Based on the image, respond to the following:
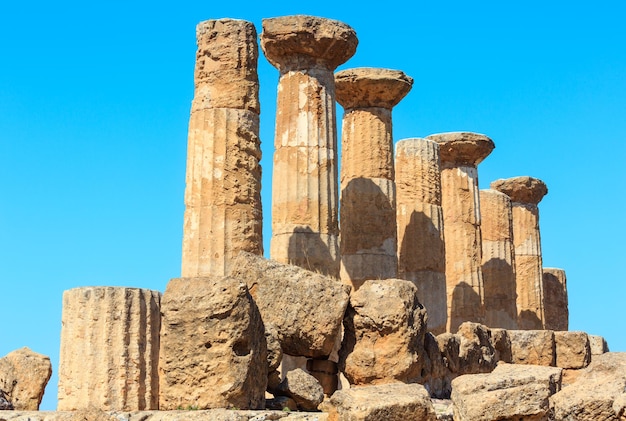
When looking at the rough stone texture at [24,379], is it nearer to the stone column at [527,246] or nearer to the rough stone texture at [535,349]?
the rough stone texture at [535,349]

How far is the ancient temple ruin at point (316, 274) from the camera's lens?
12523mm

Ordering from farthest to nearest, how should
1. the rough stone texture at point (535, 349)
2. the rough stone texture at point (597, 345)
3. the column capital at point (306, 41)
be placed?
1. the rough stone texture at point (597, 345)
2. the rough stone texture at point (535, 349)
3. the column capital at point (306, 41)

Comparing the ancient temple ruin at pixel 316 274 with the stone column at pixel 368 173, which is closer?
the ancient temple ruin at pixel 316 274

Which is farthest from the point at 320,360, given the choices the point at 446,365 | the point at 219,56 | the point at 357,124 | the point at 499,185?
the point at 499,185

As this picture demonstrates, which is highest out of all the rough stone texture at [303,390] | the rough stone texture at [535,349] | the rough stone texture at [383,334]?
the rough stone texture at [535,349]

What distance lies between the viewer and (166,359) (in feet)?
41.3

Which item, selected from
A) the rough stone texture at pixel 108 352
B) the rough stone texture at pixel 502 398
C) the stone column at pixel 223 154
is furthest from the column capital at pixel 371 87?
the rough stone texture at pixel 502 398

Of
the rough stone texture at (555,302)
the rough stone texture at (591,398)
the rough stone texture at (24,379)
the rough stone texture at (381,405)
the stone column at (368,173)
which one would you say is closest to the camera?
the rough stone texture at (381,405)

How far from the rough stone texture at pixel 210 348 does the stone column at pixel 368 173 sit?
9.57m

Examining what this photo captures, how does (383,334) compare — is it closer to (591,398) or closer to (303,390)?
(303,390)

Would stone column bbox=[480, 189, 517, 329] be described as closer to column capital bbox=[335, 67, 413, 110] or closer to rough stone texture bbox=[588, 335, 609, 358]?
rough stone texture bbox=[588, 335, 609, 358]

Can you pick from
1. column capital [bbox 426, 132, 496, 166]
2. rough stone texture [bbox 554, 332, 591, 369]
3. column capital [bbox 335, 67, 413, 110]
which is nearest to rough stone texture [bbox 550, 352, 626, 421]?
rough stone texture [bbox 554, 332, 591, 369]

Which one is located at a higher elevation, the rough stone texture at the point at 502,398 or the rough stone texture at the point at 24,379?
the rough stone texture at the point at 24,379

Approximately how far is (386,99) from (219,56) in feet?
19.8
